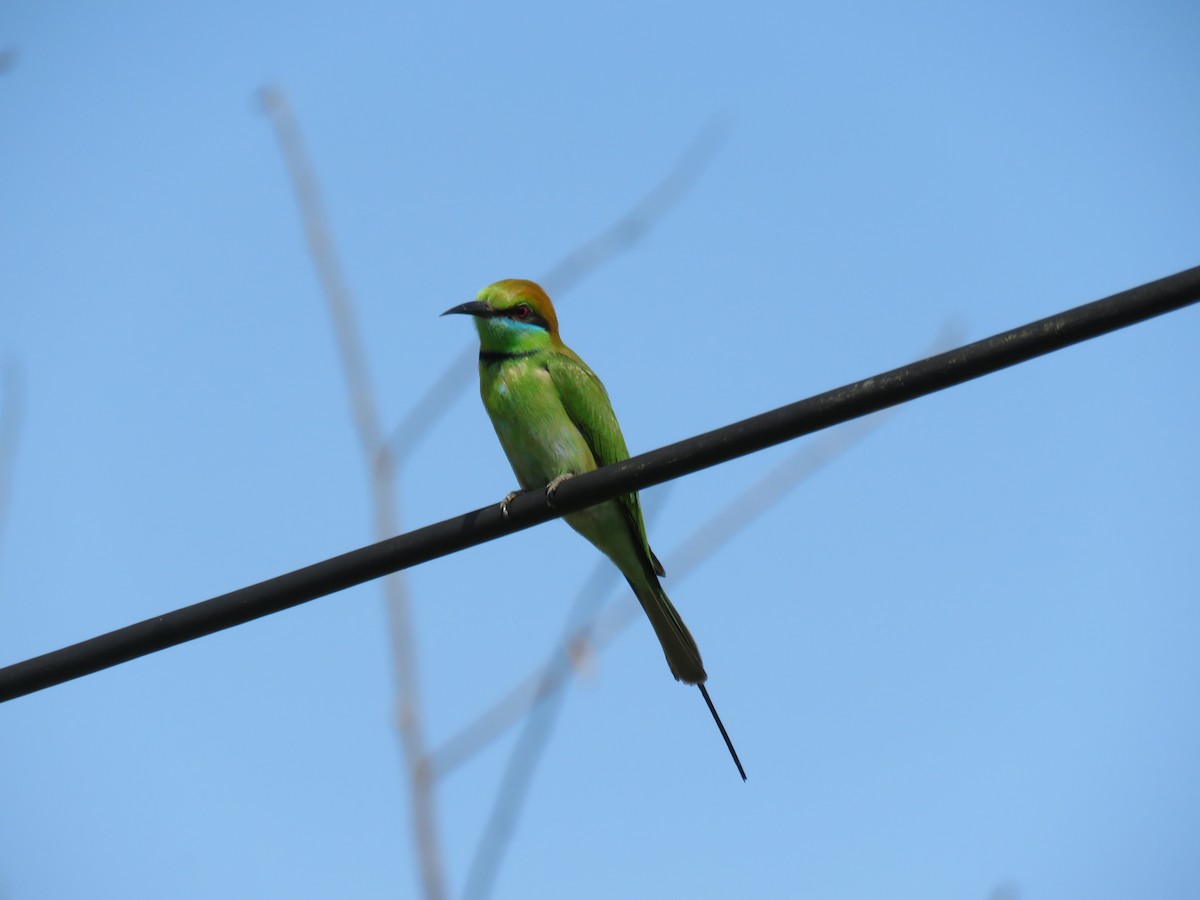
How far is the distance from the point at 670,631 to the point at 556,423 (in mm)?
818

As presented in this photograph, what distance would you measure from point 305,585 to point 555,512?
551mm

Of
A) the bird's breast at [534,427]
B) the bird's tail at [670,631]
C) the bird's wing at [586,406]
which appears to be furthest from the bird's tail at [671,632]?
the bird's breast at [534,427]

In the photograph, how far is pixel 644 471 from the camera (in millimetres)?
2174

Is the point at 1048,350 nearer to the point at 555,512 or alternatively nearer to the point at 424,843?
the point at 555,512

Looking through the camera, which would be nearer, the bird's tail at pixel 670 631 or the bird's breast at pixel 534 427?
the bird's tail at pixel 670 631

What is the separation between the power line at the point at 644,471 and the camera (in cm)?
189

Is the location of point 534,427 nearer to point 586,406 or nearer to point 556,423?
point 556,423

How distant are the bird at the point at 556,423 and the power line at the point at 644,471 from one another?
4.57 ft

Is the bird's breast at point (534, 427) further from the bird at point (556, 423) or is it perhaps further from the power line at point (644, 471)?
the power line at point (644, 471)

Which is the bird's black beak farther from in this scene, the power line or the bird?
the power line

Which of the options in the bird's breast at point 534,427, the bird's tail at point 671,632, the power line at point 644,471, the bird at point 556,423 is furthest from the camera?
the bird's breast at point 534,427

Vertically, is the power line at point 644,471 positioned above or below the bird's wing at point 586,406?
below

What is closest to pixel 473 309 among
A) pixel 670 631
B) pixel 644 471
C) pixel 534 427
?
pixel 534 427

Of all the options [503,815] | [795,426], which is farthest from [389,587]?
[795,426]
